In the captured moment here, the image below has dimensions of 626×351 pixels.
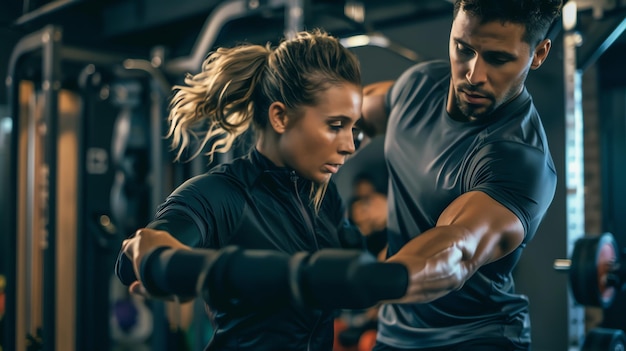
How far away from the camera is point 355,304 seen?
27.6 inches

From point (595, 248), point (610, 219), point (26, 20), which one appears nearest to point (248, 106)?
point (595, 248)

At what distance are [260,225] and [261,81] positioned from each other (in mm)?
261

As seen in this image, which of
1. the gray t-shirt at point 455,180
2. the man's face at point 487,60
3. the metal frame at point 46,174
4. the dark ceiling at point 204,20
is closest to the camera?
the man's face at point 487,60

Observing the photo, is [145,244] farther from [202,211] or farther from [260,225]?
[260,225]

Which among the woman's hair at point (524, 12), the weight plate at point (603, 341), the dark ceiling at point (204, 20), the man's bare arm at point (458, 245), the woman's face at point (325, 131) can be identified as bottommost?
the weight plate at point (603, 341)

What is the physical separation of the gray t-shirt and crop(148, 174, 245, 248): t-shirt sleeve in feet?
1.37

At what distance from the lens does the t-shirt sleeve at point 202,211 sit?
944 mm

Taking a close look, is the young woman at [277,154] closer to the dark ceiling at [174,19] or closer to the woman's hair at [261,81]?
the woman's hair at [261,81]

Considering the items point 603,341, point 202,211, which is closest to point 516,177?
point 202,211

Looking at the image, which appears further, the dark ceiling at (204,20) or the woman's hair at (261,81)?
the dark ceiling at (204,20)

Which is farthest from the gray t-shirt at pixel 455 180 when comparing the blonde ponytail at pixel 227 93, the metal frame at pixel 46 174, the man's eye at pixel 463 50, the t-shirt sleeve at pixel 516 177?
the metal frame at pixel 46 174

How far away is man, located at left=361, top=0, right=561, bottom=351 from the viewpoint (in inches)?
38.5

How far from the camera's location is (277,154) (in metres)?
1.18

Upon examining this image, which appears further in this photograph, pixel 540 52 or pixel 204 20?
pixel 204 20
